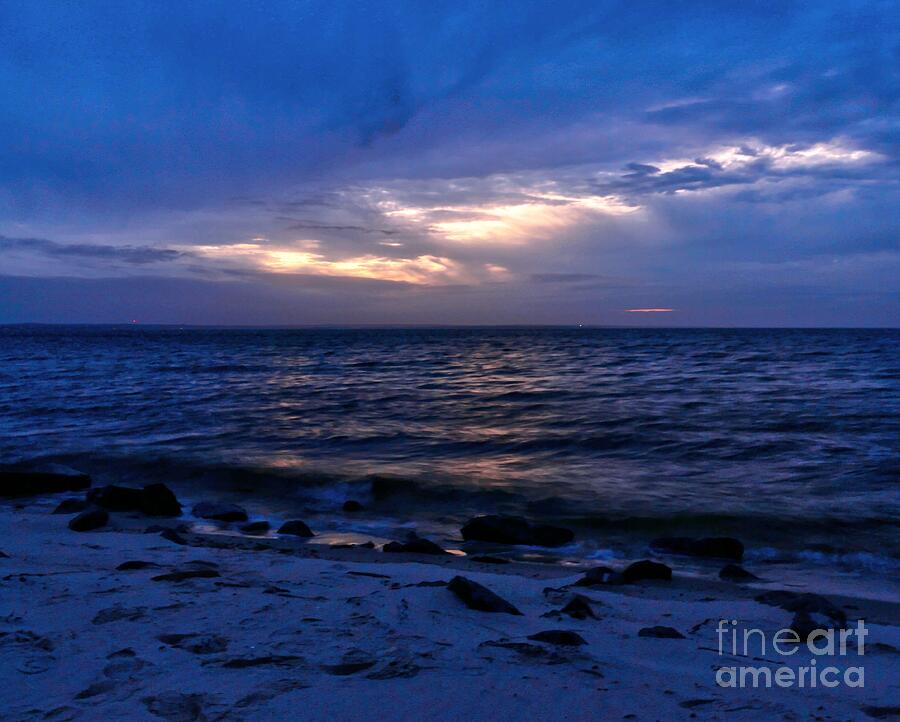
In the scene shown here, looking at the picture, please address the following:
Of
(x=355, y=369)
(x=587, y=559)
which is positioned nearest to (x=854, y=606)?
(x=587, y=559)

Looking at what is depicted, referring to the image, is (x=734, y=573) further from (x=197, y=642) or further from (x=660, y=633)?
(x=197, y=642)

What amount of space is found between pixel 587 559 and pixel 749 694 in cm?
435

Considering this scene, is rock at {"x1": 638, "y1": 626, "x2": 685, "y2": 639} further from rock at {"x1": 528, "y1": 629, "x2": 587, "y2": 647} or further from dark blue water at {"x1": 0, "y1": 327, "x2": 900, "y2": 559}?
dark blue water at {"x1": 0, "y1": 327, "x2": 900, "y2": 559}

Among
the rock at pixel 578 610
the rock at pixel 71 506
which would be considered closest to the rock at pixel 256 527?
the rock at pixel 71 506

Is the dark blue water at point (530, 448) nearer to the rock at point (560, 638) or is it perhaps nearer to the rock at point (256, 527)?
the rock at point (256, 527)

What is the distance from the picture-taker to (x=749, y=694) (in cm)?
397

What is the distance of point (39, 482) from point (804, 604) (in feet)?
38.3

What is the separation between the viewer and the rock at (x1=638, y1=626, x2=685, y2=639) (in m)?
4.97

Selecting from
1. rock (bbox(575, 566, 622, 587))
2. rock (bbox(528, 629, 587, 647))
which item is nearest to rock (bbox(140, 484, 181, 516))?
rock (bbox(575, 566, 622, 587))

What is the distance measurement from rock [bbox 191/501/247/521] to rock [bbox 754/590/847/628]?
23.0 ft

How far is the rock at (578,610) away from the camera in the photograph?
537 cm

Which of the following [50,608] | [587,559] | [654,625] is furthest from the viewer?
[587,559]

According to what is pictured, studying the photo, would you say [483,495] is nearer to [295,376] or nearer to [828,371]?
[295,376]

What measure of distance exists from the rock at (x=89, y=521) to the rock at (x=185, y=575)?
3.10 metres
